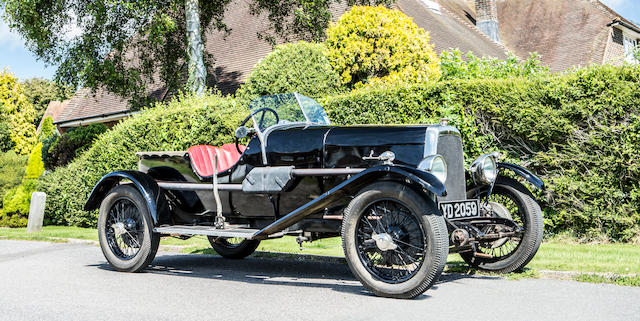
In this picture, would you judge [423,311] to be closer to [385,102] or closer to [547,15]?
[385,102]

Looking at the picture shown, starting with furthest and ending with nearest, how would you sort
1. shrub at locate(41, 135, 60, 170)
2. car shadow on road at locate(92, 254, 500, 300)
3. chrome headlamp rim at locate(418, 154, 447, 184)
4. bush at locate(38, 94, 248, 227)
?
shrub at locate(41, 135, 60, 170) < bush at locate(38, 94, 248, 227) < car shadow on road at locate(92, 254, 500, 300) < chrome headlamp rim at locate(418, 154, 447, 184)

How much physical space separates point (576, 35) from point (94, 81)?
2311 cm

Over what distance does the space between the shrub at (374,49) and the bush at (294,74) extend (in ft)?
1.40

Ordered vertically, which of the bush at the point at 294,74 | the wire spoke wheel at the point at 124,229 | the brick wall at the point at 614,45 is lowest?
the wire spoke wheel at the point at 124,229

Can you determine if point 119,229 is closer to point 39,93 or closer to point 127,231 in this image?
point 127,231

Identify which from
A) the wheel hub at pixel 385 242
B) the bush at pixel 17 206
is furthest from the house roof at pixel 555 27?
the wheel hub at pixel 385 242

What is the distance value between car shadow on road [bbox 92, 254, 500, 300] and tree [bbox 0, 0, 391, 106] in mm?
9172

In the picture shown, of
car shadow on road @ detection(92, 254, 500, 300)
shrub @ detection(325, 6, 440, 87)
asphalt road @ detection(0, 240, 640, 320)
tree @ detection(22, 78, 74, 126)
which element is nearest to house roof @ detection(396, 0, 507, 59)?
shrub @ detection(325, 6, 440, 87)

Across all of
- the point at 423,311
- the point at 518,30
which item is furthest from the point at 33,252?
the point at 518,30

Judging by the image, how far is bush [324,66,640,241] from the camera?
852 centimetres

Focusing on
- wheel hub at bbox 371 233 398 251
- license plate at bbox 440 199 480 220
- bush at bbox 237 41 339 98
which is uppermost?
bush at bbox 237 41 339 98

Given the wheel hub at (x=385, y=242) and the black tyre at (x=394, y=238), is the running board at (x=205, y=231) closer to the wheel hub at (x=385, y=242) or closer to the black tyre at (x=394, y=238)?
the black tyre at (x=394, y=238)

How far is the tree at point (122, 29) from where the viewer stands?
643 inches

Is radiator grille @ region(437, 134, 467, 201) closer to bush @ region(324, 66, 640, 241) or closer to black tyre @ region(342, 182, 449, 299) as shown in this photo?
black tyre @ region(342, 182, 449, 299)
